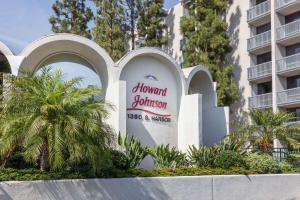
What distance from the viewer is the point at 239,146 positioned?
19.5 m

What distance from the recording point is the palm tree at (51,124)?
451 inches

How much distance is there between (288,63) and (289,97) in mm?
3162

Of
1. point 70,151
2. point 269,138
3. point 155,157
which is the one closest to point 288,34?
point 269,138

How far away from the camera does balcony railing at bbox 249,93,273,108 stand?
37.4 meters

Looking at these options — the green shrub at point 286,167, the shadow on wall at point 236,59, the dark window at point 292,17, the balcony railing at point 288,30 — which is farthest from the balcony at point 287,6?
the green shrub at point 286,167

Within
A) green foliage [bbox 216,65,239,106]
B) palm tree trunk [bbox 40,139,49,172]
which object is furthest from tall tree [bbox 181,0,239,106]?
palm tree trunk [bbox 40,139,49,172]

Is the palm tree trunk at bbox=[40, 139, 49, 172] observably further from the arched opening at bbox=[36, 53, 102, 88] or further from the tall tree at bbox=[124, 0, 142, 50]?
the tall tree at bbox=[124, 0, 142, 50]

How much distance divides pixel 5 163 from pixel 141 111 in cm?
885

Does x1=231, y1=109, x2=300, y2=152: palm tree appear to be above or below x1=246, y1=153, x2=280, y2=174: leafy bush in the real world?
above

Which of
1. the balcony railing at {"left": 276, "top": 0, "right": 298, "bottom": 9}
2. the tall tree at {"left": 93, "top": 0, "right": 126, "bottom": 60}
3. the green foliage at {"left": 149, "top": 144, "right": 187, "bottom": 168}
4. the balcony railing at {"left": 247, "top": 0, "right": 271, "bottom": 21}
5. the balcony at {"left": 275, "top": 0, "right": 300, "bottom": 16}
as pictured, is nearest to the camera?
the green foliage at {"left": 149, "top": 144, "right": 187, "bottom": 168}

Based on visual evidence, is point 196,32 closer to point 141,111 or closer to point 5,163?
point 141,111

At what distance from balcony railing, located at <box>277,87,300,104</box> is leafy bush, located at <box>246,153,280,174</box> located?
57.7 feet

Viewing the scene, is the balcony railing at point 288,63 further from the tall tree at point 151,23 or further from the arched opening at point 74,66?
the arched opening at point 74,66

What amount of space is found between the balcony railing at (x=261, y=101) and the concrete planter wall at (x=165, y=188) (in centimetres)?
1965
